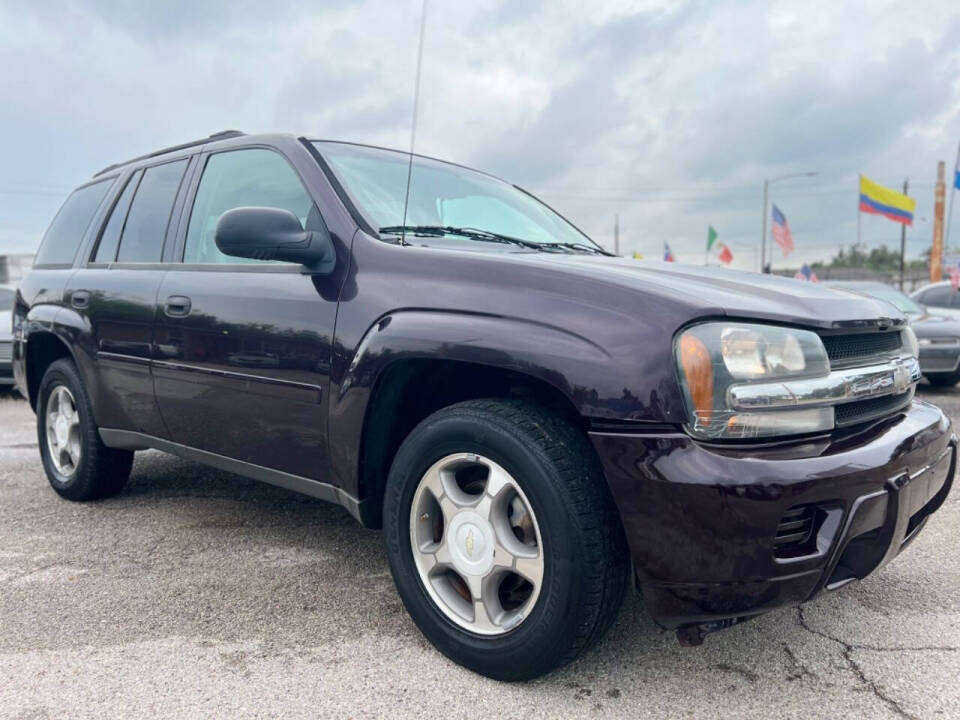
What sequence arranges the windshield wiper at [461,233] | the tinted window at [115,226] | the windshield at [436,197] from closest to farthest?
the windshield wiper at [461,233], the windshield at [436,197], the tinted window at [115,226]

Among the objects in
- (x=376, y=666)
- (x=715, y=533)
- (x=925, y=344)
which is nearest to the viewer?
(x=715, y=533)

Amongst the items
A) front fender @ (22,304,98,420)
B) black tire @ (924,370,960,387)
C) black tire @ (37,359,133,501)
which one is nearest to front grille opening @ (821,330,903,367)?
front fender @ (22,304,98,420)

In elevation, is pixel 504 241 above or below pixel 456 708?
above

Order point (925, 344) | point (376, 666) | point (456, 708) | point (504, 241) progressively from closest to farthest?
1. point (456, 708)
2. point (376, 666)
3. point (504, 241)
4. point (925, 344)

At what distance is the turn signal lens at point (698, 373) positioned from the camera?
6.28ft

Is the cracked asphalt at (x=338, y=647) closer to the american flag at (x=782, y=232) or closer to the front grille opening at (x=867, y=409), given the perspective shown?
the front grille opening at (x=867, y=409)

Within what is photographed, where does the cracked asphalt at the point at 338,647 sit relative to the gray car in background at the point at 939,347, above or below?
below

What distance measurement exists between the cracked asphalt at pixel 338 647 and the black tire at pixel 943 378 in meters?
5.59

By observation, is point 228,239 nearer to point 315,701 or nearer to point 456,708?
point 315,701

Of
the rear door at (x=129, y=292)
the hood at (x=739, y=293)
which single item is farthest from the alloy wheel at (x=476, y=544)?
the rear door at (x=129, y=292)

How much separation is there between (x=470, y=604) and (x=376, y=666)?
33cm

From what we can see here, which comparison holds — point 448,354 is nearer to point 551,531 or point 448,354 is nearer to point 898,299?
point 551,531

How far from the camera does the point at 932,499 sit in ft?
7.77

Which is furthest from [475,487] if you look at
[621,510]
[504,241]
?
[504,241]
